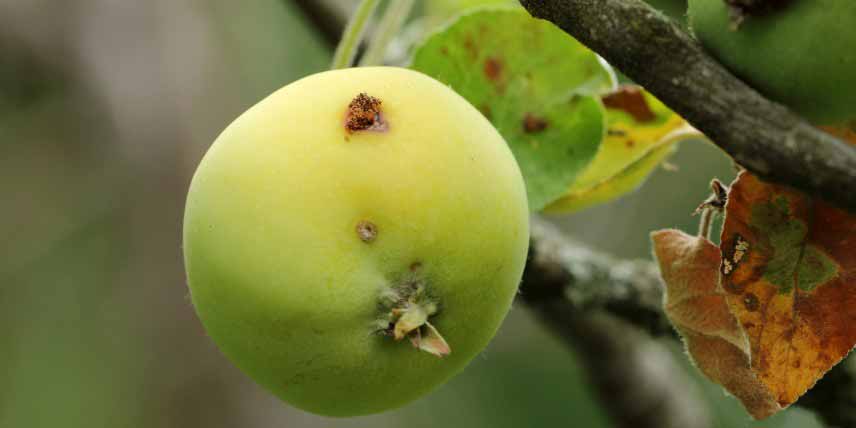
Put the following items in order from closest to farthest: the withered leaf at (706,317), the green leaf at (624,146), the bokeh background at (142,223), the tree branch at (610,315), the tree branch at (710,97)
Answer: the tree branch at (710,97) → the withered leaf at (706,317) → the green leaf at (624,146) → the tree branch at (610,315) → the bokeh background at (142,223)

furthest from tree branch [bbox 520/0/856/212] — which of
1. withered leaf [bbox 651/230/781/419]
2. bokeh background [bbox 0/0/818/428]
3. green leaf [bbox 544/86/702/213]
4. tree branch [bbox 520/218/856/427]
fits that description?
bokeh background [bbox 0/0/818/428]

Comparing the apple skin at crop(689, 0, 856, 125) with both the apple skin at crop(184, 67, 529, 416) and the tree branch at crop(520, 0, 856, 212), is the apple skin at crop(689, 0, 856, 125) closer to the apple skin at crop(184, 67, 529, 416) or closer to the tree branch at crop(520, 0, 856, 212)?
the tree branch at crop(520, 0, 856, 212)

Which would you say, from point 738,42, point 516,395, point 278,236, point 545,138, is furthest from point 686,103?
point 516,395

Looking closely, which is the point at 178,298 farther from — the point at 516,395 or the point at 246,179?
the point at 246,179

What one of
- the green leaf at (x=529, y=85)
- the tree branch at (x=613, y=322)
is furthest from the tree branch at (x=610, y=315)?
the green leaf at (x=529, y=85)

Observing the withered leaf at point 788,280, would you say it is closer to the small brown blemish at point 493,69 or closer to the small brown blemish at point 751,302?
the small brown blemish at point 751,302

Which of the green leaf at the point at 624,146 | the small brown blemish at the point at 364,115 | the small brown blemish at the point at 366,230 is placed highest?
the small brown blemish at the point at 364,115
